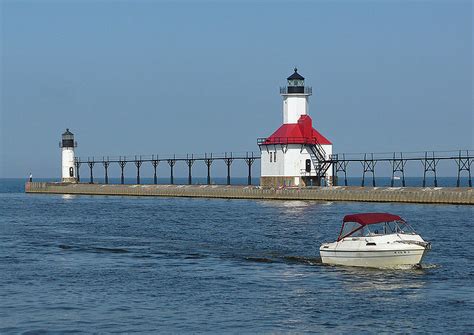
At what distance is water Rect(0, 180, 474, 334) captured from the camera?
91.0ft

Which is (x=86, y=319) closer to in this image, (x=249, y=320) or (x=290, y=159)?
(x=249, y=320)

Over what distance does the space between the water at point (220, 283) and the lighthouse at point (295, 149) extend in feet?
122

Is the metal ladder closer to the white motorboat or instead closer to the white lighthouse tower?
the white lighthouse tower

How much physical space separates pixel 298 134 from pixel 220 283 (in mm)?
66696

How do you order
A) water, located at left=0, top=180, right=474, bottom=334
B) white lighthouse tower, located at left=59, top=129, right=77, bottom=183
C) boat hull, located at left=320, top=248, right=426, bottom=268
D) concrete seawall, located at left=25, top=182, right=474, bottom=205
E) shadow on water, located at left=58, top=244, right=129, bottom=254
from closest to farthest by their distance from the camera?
water, located at left=0, top=180, right=474, bottom=334, boat hull, located at left=320, top=248, right=426, bottom=268, shadow on water, located at left=58, top=244, right=129, bottom=254, concrete seawall, located at left=25, top=182, right=474, bottom=205, white lighthouse tower, located at left=59, top=129, right=77, bottom=183

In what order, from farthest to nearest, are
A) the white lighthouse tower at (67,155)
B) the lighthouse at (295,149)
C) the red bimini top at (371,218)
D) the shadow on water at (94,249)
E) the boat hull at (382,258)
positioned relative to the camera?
the white lighthouse tower at (67,155) < the lighthouse at (295,149) < the shadow on water at (94,249) < the red bimini top at (371,218) < the boat hull at (382,258)

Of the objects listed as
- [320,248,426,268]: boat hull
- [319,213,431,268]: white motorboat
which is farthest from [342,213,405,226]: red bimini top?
[320,248,426,268]: boat hull

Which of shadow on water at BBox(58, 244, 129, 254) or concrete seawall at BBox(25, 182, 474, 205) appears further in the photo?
concrete seawall at BBox(25, 182, 474, 205)

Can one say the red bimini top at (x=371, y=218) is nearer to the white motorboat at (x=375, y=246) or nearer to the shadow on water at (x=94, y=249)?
the white motorboat at (x=375, y=246)

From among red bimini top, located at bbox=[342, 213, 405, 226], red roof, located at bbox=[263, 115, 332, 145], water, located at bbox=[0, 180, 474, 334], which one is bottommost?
water, located at bbox=[0, 180, 474, 334]

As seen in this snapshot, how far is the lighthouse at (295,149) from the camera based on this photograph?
100812mm

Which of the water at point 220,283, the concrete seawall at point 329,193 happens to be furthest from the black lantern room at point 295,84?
the water at point 220,283

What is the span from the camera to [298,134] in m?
101

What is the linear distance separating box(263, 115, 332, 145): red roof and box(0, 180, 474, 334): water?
37.5 m
